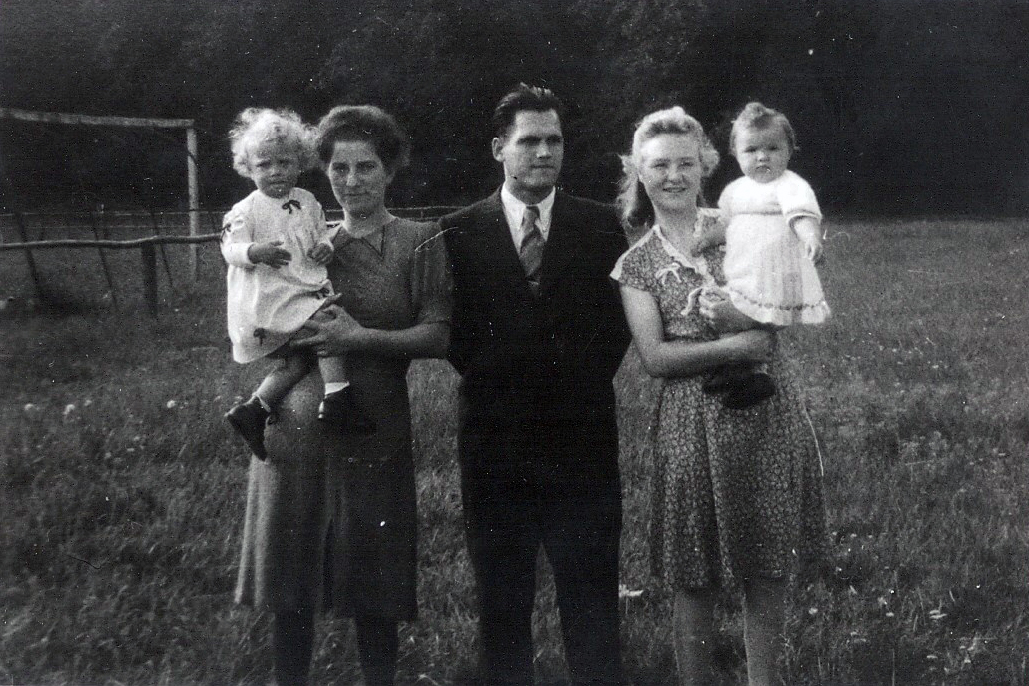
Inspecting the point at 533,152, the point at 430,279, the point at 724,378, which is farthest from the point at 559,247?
the point at 724,378

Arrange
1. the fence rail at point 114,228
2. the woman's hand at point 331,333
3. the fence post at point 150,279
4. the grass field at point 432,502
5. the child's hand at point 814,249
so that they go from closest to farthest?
the child's hand at point 814,249 → the woman's hand at point 331,333 → the grass field at point 432,502 → the fence rail at point 114,228 → the fence post at point 150,279

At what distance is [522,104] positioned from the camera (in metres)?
2.60

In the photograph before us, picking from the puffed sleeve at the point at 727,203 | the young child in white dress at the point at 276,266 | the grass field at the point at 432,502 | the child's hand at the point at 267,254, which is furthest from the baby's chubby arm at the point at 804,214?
the child's hand at the point at 267,254

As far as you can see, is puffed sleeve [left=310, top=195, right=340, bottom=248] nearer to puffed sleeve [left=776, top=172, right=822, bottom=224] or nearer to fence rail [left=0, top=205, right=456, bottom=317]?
fence rail [left=0, top=205, right=456, bottom=317]

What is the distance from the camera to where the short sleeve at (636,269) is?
2604 mm

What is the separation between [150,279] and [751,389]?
2.62m

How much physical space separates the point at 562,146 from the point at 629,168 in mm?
236

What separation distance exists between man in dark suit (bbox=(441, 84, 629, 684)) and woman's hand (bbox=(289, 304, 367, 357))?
14.1 inches

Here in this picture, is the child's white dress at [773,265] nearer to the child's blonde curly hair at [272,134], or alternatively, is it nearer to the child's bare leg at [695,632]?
the child's bare leg at [695,632]

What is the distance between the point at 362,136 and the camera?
2.54 m

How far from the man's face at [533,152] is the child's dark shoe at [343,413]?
85 cm

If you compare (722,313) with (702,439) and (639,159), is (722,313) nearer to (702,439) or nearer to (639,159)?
(702,439)

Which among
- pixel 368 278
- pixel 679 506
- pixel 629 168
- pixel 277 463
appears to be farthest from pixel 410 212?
pixel 679 506

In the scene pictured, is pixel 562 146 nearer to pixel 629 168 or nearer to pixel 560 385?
pixel 629 168
